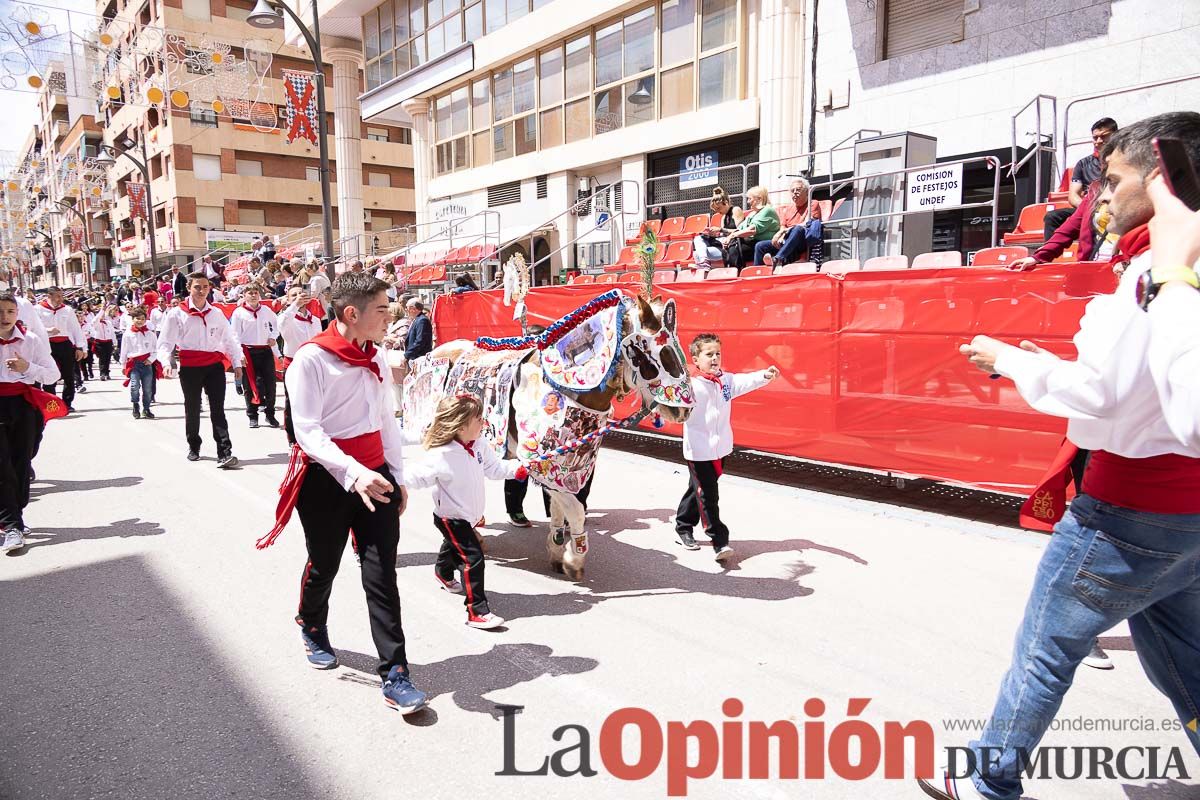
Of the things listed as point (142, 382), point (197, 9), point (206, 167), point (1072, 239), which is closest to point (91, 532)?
point (142, 382)

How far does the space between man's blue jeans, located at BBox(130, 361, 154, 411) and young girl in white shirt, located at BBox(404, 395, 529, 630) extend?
10.3m

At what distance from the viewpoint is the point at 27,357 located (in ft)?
19.1

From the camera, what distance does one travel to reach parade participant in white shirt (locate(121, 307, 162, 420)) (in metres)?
12.3

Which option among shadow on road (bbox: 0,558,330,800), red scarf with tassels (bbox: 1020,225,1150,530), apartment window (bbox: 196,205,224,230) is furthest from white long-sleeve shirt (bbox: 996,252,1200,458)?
apartment window (bbox: 196,205,224,230)

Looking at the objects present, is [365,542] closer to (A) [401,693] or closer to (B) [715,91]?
(A) [401,693]

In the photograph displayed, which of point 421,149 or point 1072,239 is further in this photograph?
point 421,149

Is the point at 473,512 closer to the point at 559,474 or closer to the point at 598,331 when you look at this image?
the point at 559,474

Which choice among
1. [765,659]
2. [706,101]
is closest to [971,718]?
[765,659]

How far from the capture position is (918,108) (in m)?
12.4

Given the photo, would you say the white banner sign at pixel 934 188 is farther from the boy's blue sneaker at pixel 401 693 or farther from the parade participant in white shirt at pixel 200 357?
the parade participant in white shirt at pixel 200 357

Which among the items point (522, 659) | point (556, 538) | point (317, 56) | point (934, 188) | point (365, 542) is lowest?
point (522, 659)

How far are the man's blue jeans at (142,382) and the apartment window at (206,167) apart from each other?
3555 cm

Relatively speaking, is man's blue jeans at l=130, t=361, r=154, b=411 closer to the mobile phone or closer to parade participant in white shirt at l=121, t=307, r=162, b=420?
parade participant in white shirt at l=121, t=307, r=162, b=420

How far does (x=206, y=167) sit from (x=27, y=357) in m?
42.8
